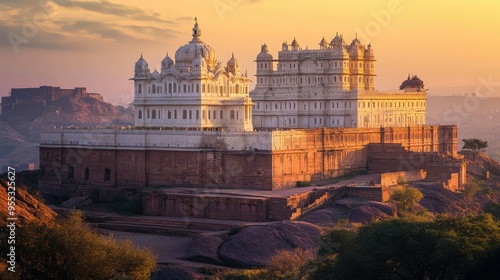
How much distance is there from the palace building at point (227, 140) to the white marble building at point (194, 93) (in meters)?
0.10

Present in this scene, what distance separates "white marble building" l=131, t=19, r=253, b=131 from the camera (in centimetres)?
8612

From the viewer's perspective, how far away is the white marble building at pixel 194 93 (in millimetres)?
86125

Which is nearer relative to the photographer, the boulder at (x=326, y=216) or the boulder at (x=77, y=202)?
the boulder at (x=326, y=216)

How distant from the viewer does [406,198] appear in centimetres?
7794

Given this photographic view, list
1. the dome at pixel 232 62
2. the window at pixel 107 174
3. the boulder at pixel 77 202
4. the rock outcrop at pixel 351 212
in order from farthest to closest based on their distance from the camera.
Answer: the dome at pixel 232 62 < the window at pixel 107 174 < the boulder at pixel 77 202 < the rock outcrop at pixel 351 212

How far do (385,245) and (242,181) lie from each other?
100ft

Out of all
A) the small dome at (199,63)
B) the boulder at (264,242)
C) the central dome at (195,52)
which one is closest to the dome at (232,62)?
the central dome at (195,52)

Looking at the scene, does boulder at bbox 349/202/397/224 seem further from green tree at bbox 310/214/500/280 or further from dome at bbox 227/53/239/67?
dome at bbox 227/53/239/67

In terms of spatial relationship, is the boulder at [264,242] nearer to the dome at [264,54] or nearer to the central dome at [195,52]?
the central dome at [195,52]

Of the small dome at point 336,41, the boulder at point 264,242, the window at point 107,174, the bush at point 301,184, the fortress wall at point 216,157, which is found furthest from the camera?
the small dome at point 336,41

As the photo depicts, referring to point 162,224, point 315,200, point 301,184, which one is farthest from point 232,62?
point 162,224

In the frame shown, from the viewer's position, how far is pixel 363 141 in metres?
95.8

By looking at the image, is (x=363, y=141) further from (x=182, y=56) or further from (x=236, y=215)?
(x=236, y=215)

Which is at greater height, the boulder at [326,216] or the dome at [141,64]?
the dome at [141,64]
